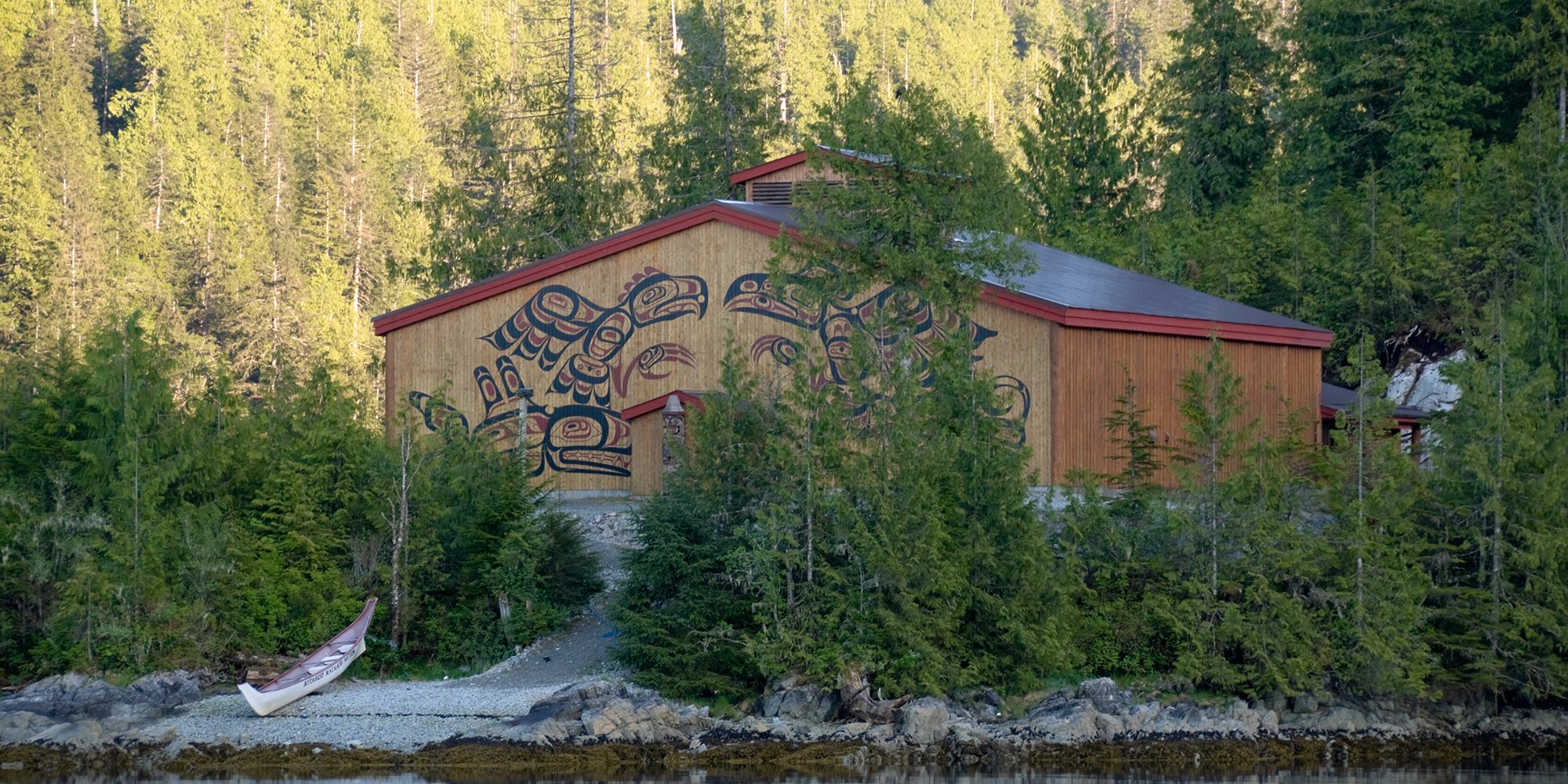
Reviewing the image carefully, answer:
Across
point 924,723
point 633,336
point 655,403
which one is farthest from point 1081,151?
point 924,723

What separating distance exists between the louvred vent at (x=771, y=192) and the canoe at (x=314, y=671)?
16546mm

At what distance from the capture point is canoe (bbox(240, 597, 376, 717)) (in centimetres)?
2308

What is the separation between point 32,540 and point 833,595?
12271 mm

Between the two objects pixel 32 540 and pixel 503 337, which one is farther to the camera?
pixel 503 337

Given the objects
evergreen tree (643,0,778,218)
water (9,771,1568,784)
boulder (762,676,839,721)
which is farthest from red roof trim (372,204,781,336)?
evergreen tree (643,0,778,218)

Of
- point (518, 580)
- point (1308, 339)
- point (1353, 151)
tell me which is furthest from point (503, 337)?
point (1353, 151)

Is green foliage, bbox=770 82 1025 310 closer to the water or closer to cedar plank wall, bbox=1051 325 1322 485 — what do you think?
cedar plank wall, bbox=1051 325 1322 485

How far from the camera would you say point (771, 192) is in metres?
38.8

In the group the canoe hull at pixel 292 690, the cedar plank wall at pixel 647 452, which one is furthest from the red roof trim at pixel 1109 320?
the canoe hull at pixel 292 690

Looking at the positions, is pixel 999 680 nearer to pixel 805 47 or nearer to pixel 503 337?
pixel 503 337

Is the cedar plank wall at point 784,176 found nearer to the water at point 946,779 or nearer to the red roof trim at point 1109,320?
the red roof trim at point 1109,320

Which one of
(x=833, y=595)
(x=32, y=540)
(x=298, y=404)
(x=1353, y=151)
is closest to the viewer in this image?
(x=833, y=595)

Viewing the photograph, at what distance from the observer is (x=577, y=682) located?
77.9 ft

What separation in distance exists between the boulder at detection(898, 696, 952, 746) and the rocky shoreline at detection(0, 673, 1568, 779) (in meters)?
0.02
